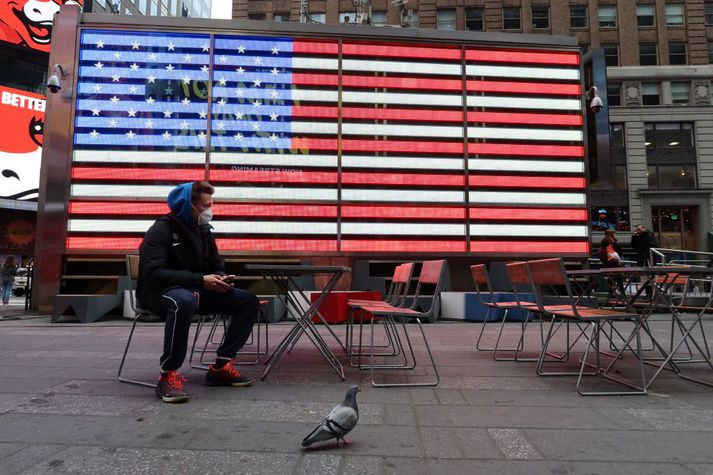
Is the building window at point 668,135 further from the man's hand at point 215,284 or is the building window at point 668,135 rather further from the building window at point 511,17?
the man's hand at point 215,284

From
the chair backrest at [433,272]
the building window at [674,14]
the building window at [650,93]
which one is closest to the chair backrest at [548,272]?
the chair backrest at [433,272]

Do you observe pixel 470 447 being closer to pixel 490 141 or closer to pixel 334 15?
pixel 490 141

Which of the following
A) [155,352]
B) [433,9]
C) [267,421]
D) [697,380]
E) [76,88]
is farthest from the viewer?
[433,9]

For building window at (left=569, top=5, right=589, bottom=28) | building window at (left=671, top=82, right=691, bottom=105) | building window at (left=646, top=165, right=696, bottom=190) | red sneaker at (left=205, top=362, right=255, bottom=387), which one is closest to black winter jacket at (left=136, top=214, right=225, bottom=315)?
red sneaker at (left=205, top=362, right=255, bottom=387)

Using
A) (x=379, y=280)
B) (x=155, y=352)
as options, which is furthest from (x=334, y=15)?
(x=155, y=352)

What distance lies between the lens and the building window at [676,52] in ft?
99.2

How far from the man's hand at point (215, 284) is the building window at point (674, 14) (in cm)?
3749

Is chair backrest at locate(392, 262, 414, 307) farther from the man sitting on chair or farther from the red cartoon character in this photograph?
the red cartoon character

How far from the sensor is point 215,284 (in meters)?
3.70

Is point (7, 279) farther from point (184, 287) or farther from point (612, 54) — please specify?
point (612, 54)

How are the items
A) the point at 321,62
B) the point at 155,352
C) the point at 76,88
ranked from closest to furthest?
the point at 155,352 → the point at 76,88 → the point at 321,62

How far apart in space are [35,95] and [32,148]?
3645 mm

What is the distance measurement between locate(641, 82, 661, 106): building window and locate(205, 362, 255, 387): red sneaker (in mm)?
33768

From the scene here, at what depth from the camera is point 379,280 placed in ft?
33.9
